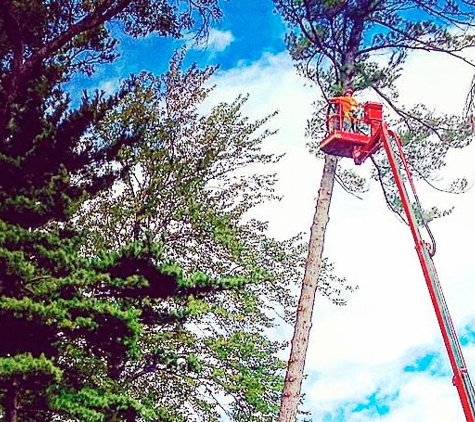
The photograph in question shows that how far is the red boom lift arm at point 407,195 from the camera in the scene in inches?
175

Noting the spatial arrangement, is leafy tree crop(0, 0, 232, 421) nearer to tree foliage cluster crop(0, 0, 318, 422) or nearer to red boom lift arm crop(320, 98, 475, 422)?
tree foliage cluster crop(0, 0, 318, 422)

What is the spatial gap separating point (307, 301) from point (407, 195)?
2.57 metres

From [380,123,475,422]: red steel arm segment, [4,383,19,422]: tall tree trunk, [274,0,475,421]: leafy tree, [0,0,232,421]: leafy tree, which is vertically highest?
[274,0,475,421]: leafy tree

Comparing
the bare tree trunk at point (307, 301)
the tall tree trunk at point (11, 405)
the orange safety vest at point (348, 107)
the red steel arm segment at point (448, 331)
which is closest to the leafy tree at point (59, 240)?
the tall tree trunk at point (11, 405)

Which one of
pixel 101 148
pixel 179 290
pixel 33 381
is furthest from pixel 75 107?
pixel 33 381

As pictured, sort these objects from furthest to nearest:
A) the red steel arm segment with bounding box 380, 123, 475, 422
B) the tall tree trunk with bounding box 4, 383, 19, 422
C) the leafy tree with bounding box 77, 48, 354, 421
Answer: the leafy tree with bounding box 77, 48, 354, 421, the tall tree trunk with bounding box 4, 383, 19, 422, the red steel arm segment with bounding box 380, 123, 475, 422

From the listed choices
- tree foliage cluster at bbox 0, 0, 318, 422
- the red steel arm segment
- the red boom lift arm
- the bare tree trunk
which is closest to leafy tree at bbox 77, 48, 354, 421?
tree foliage cluster at bbox 0, 0, 318, 422

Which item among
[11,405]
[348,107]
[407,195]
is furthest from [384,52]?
[11,405]

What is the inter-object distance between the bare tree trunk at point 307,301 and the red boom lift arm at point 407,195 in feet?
3.21

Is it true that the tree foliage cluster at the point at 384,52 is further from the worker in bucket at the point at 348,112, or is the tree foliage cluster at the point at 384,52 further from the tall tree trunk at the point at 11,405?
the tall tree trunk at the point at 11,405

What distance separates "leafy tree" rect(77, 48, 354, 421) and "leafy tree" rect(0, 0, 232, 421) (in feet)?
6.21

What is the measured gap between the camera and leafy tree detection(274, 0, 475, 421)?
8.53m

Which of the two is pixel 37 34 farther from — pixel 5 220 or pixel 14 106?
pixel 5 220

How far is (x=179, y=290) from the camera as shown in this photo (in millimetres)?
6574
